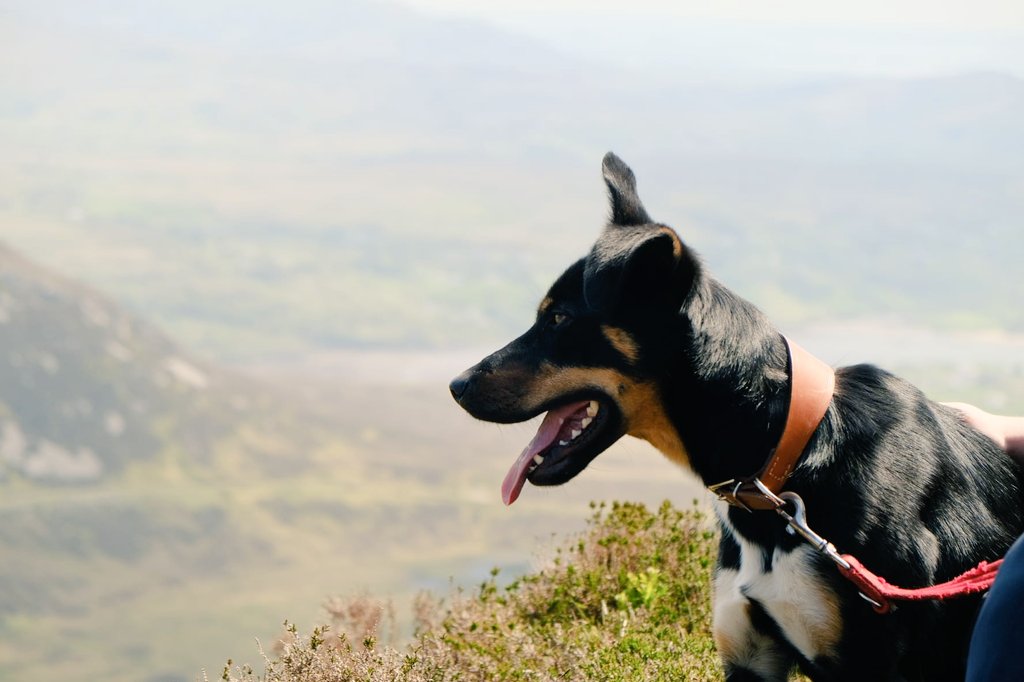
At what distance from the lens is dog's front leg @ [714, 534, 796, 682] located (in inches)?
178

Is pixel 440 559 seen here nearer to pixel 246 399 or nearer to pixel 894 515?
pixel 246 399

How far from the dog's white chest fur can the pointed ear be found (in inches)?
51.8

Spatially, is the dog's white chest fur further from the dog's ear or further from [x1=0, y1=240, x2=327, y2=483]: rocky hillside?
[x1=0, y1=240, x2=327, y2=483]: rocky hillside

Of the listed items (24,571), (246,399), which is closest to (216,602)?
(24,571)

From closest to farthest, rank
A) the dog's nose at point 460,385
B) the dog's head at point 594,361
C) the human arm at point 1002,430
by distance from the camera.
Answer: the dog's head at point 594,361
the dog's nose at point 460,385
the human arm at point 1002,430

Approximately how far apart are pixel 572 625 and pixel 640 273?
3.29 meters

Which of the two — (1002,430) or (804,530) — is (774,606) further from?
(1002,430)

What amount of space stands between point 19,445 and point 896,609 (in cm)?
15269

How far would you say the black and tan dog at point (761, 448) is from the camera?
13.9 ft

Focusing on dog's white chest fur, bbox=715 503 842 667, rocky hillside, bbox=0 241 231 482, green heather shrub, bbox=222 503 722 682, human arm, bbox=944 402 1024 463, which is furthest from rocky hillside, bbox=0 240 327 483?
human arm, bbox=944 402 1024 463

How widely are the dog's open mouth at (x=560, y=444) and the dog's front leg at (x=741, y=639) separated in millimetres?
644

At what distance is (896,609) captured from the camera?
4172 millimetres

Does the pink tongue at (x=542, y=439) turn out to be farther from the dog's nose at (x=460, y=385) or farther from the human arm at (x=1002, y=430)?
the human arm at (x=1002, y=430)

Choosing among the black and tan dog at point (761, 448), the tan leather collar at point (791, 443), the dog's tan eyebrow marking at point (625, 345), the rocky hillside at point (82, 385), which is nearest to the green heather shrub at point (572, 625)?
the black and tan dog at point (761, 448)
